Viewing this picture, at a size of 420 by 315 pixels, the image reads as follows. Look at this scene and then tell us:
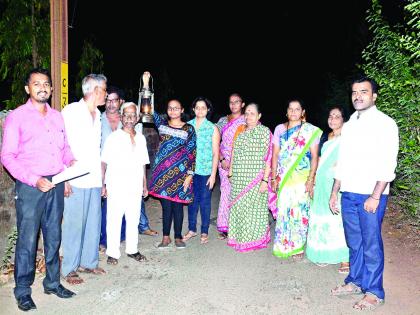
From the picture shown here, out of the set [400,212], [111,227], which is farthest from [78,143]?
[400,212]

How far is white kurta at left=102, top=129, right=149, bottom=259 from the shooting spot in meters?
4.84

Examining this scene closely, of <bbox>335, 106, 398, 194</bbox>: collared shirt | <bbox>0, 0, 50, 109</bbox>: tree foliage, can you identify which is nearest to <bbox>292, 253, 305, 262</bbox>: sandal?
<bbox>335, 106, 398, 194</bbox>: collared shirt

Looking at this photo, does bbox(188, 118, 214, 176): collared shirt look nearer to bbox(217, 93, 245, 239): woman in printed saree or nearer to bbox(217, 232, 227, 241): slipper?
bbox(217, 93, 245, 239): woman in printed saree

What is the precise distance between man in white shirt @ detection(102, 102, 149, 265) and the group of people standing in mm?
11

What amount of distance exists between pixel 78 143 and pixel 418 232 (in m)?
4.59

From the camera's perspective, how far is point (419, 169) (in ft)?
18.0

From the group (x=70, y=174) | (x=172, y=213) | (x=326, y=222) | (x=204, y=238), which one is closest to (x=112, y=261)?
(x=172, y=213)

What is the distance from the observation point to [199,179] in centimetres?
580

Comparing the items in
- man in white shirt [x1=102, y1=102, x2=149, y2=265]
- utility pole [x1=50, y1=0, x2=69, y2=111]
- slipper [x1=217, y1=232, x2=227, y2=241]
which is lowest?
slipper [x1=217, y1=232, x2=227, y2=241]

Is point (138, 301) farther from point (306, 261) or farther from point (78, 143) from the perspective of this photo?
point (306, 261)

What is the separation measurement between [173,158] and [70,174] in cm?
170

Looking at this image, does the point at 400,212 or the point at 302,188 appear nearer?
the point at 302,188

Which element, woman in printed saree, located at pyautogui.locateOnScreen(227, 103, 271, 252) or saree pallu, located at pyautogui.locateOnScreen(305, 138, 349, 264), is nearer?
saree pallu, located at pyautogui.locateOnScreen(305, 138, 349, 264)

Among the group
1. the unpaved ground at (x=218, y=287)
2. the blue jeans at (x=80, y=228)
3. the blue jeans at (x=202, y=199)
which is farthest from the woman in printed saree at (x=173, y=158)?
the blue jeans at (x=80, y=228)
